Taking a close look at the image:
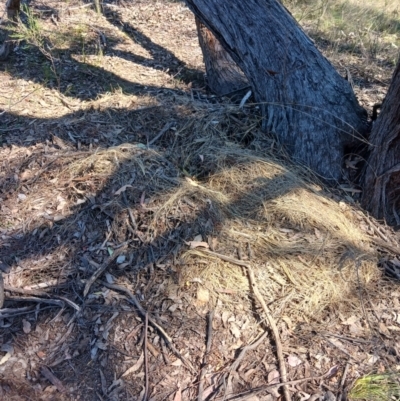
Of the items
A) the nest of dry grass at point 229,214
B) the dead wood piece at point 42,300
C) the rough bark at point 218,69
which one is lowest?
the dead wood piece at point 42,300

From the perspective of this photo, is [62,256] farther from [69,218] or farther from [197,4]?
[197,4]

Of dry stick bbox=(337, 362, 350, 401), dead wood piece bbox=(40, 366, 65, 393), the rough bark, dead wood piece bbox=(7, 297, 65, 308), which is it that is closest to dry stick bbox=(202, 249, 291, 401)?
dry stick bbox=(337, 362, 350, 401)

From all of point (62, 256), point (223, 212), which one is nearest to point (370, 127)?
point (223, 212)

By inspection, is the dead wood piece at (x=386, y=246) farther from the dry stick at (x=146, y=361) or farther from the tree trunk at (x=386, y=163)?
the dry stick at (x=146, y=361)

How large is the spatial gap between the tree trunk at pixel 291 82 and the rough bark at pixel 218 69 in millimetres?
669

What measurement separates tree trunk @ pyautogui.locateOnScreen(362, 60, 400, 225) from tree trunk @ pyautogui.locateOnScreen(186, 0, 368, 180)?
10.1 inches

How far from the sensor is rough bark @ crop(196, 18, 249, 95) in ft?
14.5

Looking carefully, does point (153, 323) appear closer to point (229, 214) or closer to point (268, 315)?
point (268, 315)

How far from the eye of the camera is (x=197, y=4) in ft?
12.3

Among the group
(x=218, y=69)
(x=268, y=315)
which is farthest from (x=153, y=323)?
(x=218, y=69)

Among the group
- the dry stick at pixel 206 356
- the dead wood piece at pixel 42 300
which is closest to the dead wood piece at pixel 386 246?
the dry stick at pixel 206 356

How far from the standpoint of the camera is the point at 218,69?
4496 mm

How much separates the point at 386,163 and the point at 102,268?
184 cm

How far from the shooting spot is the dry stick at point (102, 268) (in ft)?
8.55
